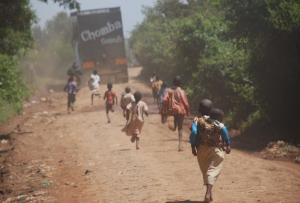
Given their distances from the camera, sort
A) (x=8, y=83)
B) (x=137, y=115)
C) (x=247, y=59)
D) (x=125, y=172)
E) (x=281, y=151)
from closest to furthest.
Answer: (x=125, y=172) → (x=137, y=115) → (x=281, y=151) → (x=8, y=83) → (x=247, y=59)

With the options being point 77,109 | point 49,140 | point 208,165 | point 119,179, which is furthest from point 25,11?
point 208,165

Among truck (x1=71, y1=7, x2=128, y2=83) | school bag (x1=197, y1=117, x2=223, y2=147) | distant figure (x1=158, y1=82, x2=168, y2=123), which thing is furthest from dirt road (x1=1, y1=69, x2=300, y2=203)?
truck (x1=71, y1=7, x2=128, y2=83)

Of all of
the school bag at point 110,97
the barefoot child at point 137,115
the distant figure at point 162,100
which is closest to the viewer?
the distant figure at point 162,100

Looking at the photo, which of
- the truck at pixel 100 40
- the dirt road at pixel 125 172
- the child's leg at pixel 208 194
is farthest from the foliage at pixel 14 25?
the child's leg at pixel 208 194

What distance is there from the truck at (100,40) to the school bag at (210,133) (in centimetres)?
2950

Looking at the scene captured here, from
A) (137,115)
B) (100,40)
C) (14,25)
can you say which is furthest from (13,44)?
(100,40)

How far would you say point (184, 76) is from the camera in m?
30.6

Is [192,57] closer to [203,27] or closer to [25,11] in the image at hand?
[203,27]

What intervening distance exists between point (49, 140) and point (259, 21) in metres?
8.28

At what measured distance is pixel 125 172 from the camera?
12.7 m

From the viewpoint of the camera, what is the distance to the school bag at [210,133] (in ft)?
29.3

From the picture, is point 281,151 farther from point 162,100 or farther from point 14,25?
point 14,25

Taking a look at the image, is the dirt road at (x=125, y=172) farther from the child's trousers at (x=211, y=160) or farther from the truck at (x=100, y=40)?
the truck at (x=100, y=40)

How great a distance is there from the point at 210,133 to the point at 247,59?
1203 centimetres
